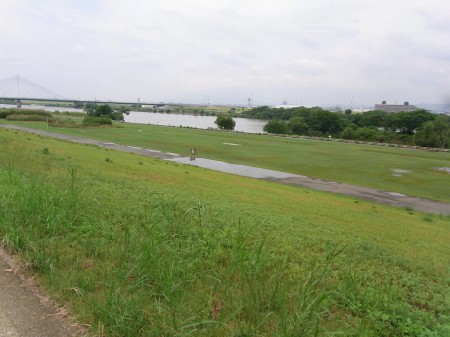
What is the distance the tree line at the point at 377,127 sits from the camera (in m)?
79.4

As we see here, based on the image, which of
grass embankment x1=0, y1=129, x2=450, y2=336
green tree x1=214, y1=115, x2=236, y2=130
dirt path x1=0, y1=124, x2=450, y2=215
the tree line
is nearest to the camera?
grass embankment x1=0, y1=129, x2=450, y2=336

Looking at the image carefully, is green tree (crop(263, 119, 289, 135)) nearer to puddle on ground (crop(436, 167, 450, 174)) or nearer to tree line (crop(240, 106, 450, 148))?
tree line (crop(240, 106, 450, 148))

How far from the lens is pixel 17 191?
648 cm

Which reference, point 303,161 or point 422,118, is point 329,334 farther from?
point 422,118

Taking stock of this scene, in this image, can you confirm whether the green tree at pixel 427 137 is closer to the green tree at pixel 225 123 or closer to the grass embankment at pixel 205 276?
the green tree at pixel 225 123

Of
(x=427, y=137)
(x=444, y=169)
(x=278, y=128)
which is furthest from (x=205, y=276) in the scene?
(x=278, y=128)

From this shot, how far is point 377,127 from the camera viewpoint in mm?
110125

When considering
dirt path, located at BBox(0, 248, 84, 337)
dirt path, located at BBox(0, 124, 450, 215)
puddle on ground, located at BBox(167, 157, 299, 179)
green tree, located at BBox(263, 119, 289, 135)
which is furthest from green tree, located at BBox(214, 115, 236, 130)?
dirt path, located at BBox(0, 248, 84, 337)

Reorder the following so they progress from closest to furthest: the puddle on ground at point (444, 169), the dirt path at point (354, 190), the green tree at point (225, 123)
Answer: the dirt path at point (354, 190) → the puddle on ground at point (444, 169) → the green tree at point (225, 123)

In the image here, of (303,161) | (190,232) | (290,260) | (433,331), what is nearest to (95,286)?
(190,232)

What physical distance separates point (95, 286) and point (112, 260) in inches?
27.4

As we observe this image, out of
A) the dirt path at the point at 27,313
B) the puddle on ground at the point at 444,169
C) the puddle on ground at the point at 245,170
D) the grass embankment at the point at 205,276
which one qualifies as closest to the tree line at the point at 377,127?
the puddle on ground at the point at 444,169

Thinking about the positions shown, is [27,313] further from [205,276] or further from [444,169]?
[444,169]

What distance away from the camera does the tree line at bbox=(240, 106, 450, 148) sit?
3127 inches
